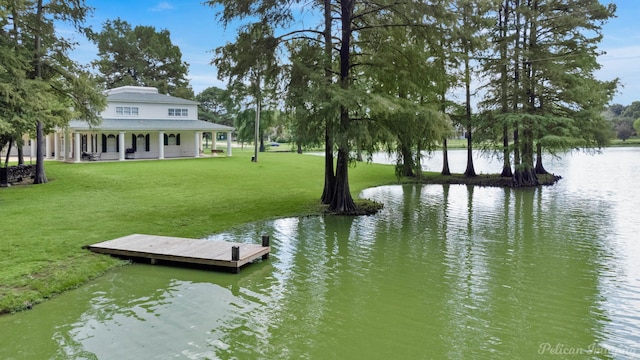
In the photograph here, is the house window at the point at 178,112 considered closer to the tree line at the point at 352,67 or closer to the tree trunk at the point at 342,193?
Result: the tree line at the point at 352,67

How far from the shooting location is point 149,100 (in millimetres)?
36062

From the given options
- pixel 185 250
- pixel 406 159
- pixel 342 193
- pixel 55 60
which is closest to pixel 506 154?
pixel 406 159

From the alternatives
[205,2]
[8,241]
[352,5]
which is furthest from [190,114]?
[8,241]

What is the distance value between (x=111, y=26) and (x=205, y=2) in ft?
161

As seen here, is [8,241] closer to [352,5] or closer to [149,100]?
[352,5]

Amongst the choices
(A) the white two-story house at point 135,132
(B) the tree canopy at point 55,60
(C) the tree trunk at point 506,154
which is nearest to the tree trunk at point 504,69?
(C) the tree trunk at point 506,154

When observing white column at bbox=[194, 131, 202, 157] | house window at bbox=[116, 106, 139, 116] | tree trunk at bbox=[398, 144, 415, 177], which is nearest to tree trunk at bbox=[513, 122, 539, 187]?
tree trunk at bbox=[398, 144, 415, 177]

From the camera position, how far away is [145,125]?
3400 cm

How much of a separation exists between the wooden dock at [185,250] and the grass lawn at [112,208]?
443 millimetres

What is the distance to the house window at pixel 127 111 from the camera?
34.8 meters

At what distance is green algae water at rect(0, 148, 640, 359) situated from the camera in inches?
217

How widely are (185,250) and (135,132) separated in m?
28.5

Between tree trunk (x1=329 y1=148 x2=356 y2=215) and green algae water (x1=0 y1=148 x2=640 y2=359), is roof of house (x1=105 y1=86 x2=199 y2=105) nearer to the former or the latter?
tree trunk (x1=329 y1=148 x2=356 y2=215)

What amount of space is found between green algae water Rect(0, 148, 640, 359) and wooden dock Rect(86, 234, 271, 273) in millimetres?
271
